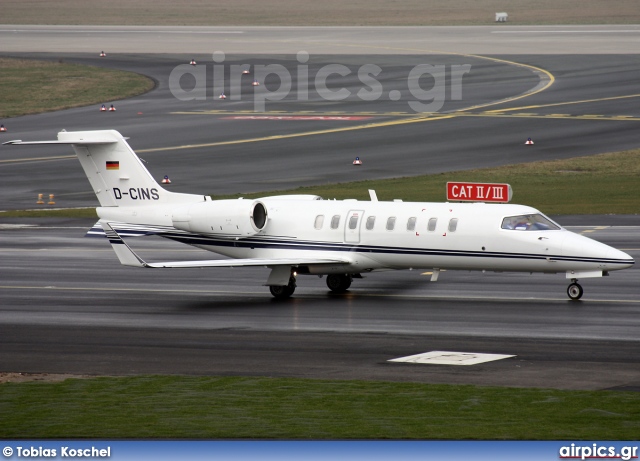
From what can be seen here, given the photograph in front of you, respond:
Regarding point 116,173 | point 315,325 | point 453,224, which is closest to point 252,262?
point 315,325

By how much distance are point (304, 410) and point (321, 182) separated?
35.5 meters

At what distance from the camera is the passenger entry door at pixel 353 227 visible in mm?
32094

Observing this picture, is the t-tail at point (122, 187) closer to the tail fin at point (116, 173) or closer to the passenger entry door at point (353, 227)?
the tail fin at point (116, 173)

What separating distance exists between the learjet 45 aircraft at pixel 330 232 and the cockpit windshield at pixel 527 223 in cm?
3

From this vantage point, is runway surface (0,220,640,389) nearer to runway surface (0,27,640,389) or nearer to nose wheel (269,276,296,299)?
runway surface (0,27,640,389)

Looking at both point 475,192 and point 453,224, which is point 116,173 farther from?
point 475,192

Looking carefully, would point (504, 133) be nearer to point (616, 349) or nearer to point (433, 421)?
point (616, 349)

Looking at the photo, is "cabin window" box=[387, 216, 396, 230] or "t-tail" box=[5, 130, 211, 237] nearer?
"cabin window" box=[387, 216, 396, 230]

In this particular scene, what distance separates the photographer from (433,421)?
1788cm

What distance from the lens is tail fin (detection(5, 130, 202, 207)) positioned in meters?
34.3

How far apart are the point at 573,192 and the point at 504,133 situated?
15.2 m

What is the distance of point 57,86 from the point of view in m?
88.8

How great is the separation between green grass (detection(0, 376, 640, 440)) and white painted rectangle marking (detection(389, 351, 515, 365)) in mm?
2494
